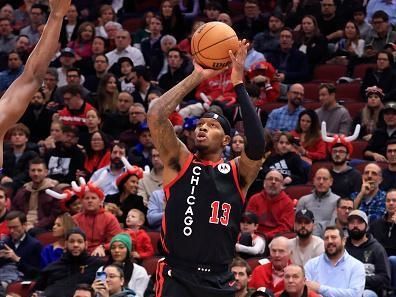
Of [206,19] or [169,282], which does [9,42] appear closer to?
[206,19]

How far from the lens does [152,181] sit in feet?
47.8

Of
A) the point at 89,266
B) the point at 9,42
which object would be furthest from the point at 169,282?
the point at 9,42

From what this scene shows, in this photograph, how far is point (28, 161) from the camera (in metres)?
15.9

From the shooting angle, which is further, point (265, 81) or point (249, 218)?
point (265, 81)

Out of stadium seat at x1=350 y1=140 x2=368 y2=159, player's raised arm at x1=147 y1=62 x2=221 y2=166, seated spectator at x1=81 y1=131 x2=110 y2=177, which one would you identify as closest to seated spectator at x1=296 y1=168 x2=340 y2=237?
stadium seat at x1=350 y1=140 x2=368 y2=159

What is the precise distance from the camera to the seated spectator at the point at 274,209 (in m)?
13.5

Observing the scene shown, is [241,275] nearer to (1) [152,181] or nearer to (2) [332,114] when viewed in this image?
(1) [152,181]

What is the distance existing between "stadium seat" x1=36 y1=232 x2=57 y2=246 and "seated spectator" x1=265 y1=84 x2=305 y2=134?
129 inches

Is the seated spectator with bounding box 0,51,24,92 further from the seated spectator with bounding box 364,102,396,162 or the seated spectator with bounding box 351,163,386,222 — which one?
the seated spectator with bounding box 351,163,386,222

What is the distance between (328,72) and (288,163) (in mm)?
3064

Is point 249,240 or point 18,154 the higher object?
point 249,240

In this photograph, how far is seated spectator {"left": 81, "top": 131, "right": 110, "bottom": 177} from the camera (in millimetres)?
15719

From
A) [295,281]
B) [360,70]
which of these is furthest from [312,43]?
[295,281]

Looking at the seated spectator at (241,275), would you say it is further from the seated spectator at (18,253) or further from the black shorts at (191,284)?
the black shorts at (191,284)
